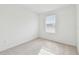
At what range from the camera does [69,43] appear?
3.74 m

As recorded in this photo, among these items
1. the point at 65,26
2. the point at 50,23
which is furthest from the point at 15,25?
the point at 65,26

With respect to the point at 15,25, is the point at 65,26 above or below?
below

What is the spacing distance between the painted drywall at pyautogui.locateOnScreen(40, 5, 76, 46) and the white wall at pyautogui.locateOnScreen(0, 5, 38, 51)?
1405mm

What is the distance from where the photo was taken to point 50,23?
192 inches

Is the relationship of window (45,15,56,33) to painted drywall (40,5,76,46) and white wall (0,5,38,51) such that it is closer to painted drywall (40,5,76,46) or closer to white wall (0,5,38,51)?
painted drywall (40,5,76,46)

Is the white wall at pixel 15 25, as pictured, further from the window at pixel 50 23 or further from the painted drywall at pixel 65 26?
the painted drywall at pixel 65 26

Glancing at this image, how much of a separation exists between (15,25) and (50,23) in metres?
2.32

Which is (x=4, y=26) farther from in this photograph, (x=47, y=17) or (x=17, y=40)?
(x=47, y=17)

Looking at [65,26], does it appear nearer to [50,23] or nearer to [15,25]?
[50,23]

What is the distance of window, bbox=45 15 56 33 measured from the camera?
4648mm

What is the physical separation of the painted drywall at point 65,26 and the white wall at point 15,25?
140 cm

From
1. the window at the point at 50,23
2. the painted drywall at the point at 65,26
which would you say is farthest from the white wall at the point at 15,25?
the painted drywall at the point at 65,26

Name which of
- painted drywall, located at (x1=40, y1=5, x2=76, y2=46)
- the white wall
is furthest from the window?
the white wall

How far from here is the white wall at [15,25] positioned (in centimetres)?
293
